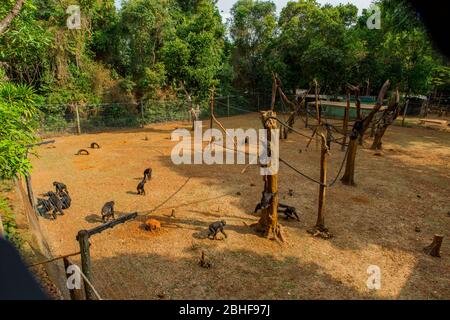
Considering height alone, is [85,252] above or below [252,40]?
below

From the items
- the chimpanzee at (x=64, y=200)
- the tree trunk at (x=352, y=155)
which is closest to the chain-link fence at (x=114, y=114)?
the chimpanzee at (x=64, y=200)

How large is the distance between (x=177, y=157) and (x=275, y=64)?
57.4 feet

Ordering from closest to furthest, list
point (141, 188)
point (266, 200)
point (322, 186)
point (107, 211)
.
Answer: point (266, 200)
point (322, 186)
point (107, 211)
point (141, 188)

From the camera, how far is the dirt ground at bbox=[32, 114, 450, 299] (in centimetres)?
679

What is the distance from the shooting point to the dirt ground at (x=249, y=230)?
679 cm

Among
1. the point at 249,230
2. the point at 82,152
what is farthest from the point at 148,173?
the point at 82,152

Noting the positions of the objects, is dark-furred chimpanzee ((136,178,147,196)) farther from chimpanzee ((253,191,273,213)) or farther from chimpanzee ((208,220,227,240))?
chimpanzee ((253,191,273,213))

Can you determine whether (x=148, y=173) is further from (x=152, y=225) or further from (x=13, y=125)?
(x=13, y=125)

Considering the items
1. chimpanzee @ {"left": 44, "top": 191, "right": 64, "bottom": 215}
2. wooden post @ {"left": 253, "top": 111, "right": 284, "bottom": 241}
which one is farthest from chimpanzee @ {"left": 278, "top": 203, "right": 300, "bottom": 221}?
chimpanzee @ {"left": 44, "top": 191, "right": 64, "bottom": 215}

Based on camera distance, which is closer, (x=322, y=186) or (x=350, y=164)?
(x=322, y=186)

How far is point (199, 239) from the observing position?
8.59 metres

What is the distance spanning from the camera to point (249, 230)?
9141 millimetres

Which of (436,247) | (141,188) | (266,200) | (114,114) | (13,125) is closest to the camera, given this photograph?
(13,125)
